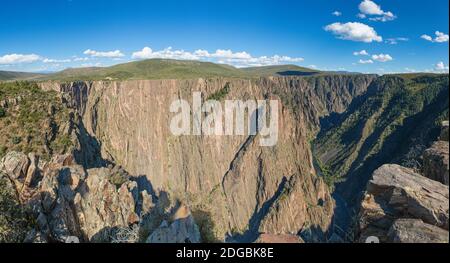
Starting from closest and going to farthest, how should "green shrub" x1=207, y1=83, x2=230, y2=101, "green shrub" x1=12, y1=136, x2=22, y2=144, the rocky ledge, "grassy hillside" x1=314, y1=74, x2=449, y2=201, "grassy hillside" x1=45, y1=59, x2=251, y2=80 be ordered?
the rocky ledge → "green shrub" x1=12, y1=136, x2=22, y2=144 → "green shrub" x1=207, y1=83, x2=230, y2=101 → "grassy hillside" x1=45, y1=59, x2=251, y2=80 → "grassy hillside" x1=314, y1=74, x2=449, y2=201

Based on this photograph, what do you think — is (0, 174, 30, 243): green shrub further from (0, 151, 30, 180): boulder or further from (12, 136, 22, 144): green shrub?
(12, 136, 22, 144): green shrub

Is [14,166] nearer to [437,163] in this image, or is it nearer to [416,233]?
[416,233]

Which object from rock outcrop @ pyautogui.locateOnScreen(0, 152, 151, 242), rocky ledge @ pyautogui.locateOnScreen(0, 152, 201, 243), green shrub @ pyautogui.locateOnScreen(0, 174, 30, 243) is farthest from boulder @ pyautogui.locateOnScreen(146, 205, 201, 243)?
green shrub @ pyautogui.locateOnScreen(0, 174, 30, 243)

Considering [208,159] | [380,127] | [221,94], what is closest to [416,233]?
[208,159]
